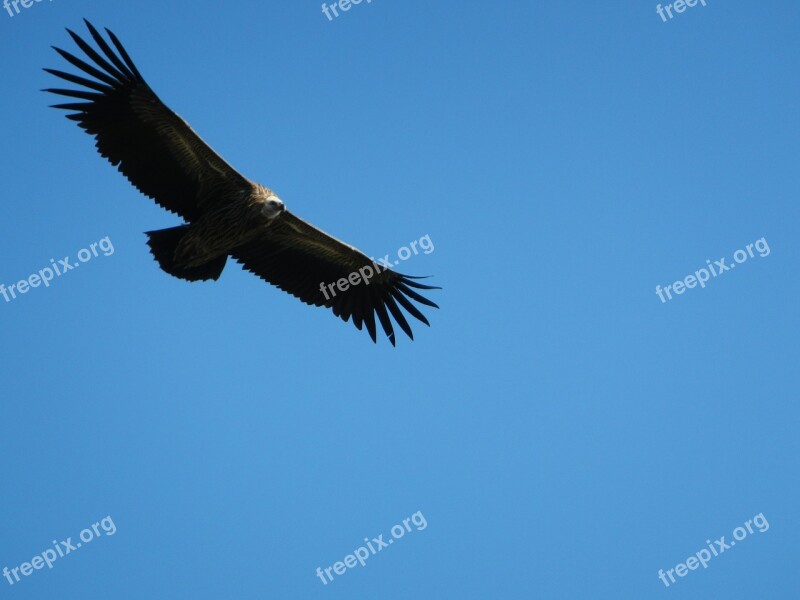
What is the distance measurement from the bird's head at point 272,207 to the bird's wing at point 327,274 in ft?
2.83

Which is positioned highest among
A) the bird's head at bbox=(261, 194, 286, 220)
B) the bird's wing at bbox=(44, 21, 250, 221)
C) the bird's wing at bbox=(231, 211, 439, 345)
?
the bird's wing at bbox=(44, 21, 250, 221)

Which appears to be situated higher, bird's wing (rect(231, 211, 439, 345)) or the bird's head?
the bird's head

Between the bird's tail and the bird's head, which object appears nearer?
the bird's head

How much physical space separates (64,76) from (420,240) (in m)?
6.00

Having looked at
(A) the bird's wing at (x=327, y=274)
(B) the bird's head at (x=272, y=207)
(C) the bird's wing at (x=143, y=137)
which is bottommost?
(A) the bird's wing at (x=327, y=274)

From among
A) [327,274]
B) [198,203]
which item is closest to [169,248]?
[198,203]

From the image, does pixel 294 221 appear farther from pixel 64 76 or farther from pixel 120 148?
pixel 64 76

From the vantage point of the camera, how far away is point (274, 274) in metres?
16.0

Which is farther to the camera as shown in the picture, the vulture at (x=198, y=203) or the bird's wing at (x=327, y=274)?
the bird's wing at (x=327, y=274)

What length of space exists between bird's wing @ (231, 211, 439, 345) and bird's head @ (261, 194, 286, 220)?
86cm

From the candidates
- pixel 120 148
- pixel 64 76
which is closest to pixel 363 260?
pixel 120 148

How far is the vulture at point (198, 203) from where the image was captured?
13.9m

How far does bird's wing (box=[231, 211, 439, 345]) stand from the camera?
15633mm

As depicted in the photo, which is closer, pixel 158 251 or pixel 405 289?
pixel 158 251
